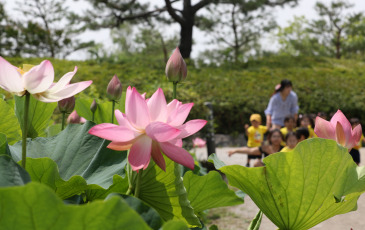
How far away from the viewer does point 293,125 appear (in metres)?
4.36

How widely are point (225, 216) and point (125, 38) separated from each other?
2254cm

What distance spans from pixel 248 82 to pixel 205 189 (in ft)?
31.6

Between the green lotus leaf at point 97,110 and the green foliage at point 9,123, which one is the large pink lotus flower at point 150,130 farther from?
the green lotus leaf at point 97,110

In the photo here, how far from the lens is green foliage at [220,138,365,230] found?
0.43m

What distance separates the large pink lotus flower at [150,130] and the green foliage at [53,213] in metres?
0.11

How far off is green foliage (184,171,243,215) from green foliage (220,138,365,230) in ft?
0.18

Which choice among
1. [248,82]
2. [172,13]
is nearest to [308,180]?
[248,82]

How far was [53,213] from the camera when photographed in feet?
0.77

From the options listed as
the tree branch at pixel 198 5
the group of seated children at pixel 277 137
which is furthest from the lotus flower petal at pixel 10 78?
the tree branch at pixel 198 5

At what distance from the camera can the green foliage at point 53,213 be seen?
22 centimetres

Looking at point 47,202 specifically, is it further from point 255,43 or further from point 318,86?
point 255,43

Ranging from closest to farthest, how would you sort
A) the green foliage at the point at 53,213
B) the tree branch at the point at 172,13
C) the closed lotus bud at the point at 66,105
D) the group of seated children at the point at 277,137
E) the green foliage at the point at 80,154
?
the green foliage at the point at 53,213 → the green foliage at the point at 80,154 → the closed lotus bud at the point at 66,105 → the group of seated children at the point at 277,137 → the tree branch at the point at 172,13

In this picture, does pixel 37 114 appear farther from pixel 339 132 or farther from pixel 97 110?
pixel 339 132

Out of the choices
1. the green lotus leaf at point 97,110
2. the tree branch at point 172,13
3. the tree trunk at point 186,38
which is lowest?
the green lotus leaf at point 97,110
